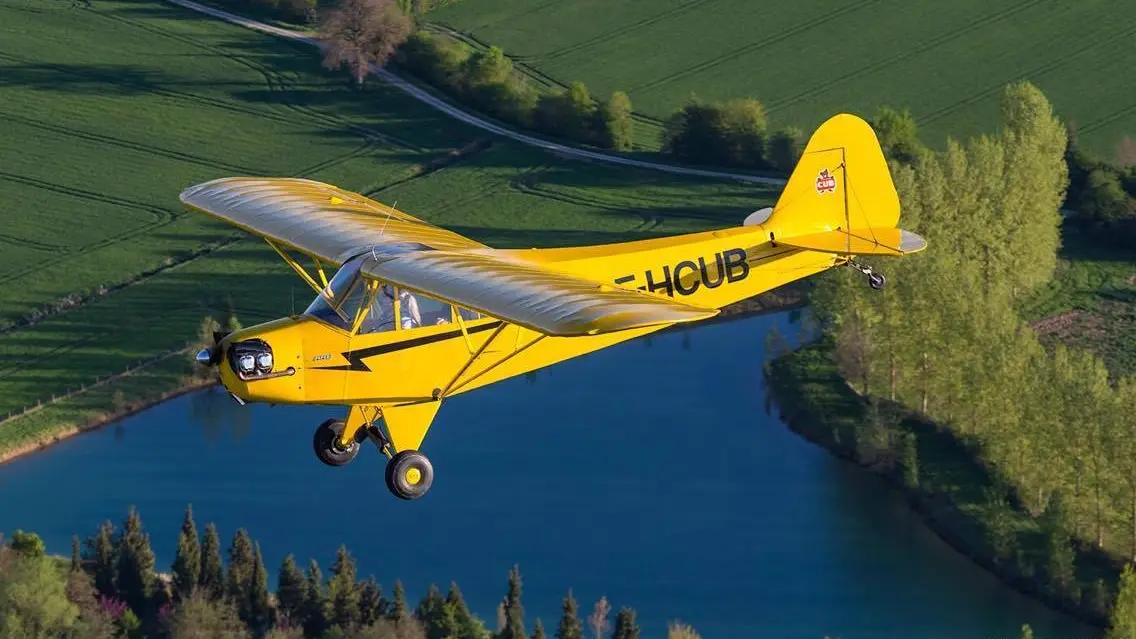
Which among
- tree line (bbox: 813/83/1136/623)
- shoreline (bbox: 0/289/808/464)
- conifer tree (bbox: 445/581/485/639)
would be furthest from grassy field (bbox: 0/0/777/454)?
conifer tree (bbox: 445/581/485/639)

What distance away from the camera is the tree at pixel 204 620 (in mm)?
53500

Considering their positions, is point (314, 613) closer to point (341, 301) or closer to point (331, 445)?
point (331, 445)

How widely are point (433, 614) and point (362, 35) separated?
3747 cm

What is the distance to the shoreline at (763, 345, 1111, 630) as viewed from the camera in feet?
186

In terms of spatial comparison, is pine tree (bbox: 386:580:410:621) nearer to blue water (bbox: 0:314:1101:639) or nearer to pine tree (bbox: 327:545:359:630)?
pine tree (bbox: 327:545:359:630)

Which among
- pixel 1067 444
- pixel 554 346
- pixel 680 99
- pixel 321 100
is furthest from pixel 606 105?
pixel 554 346

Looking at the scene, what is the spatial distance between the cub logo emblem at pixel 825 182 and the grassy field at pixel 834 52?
4305cm

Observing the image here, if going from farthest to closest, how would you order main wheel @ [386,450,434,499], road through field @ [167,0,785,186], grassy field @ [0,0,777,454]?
1. road through field @ [167,0,785,186]
2. grassy field @ [0,0,777,454]
3. main wheel @ [386,450,434,499]

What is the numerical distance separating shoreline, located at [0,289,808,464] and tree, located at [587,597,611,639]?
866 cm

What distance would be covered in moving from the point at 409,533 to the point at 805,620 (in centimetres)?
1019

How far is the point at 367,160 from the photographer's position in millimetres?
82812

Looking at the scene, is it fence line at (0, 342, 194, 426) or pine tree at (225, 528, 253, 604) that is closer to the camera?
pine tree at (225, 528, 253, 604)

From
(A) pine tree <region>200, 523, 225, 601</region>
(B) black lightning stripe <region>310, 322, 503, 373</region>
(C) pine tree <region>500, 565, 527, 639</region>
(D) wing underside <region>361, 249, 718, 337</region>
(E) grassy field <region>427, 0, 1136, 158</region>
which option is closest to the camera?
(D) wing underside <region>361, 249, 718, 337</region>

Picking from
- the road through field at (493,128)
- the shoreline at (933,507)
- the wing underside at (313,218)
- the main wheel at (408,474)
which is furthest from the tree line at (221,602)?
the road through field at (493,128)
